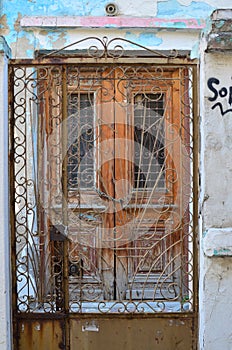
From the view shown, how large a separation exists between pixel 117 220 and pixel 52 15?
2.22 metres

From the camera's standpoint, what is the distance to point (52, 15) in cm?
506

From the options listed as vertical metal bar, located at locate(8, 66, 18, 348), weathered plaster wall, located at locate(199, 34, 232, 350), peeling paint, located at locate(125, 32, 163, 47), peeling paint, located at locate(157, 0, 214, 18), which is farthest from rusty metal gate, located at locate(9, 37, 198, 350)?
peeling paint, located at locate(157, 0, 214, 18)

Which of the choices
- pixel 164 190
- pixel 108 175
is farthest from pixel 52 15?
pixel 164 190

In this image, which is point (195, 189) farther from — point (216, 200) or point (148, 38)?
point (148, 38)

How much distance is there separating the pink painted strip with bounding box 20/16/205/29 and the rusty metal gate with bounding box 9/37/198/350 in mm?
188

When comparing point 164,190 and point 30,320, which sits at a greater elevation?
point 164,190

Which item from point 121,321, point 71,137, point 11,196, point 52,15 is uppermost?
point 52,15

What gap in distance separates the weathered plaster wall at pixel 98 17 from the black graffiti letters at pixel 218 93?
1556 millimetres

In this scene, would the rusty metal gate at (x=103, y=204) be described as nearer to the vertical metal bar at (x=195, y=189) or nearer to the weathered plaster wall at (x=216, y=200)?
the vertical metal bar at (x=195, y=189)

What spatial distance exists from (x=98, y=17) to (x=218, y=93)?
1.96m

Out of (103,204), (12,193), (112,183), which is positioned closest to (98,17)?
(112,183)

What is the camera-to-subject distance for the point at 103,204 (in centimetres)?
520

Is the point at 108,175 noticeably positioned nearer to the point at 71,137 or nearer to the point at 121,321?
the point at 71,137

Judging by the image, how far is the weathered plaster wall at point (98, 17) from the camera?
16.6 feet
